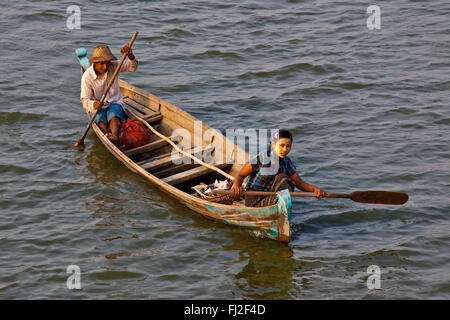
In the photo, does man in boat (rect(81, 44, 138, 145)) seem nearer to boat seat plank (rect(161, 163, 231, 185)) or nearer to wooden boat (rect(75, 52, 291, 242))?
wooden boat (rect(75, 52, 291, 242))

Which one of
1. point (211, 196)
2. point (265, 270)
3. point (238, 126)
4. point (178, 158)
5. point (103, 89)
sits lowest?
point (265, 270)

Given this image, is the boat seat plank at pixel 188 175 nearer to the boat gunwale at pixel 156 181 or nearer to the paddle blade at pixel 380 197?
the boat gunwale at pixel 156 181

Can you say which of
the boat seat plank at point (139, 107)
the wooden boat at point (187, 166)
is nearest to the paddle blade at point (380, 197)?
the wooden boat at point (187, 166)

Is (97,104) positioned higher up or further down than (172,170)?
higher up

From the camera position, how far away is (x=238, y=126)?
10.4m

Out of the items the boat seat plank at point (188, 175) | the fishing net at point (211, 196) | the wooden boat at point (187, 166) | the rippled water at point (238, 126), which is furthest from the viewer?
the boat seat plank at point (188, 175)

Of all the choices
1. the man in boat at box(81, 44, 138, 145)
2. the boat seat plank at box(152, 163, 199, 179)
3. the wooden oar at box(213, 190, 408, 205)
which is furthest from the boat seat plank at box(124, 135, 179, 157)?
the wooden oar at box(213, 190, 408, 205)

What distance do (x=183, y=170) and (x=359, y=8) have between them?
8701mm

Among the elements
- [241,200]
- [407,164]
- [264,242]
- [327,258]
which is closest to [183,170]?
[241,200]

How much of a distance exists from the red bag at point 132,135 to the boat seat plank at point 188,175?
116cm

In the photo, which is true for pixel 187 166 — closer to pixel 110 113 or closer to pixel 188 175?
pixel 188 175

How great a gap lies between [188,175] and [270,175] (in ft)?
5.50

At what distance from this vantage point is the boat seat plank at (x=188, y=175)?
8.26m

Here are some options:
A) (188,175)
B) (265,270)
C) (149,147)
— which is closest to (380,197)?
(265,270)
